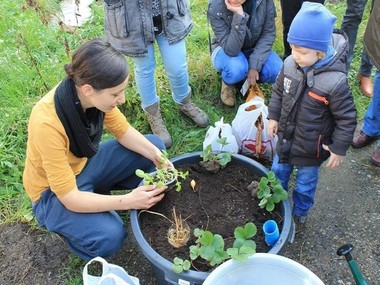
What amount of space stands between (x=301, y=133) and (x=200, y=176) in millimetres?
630

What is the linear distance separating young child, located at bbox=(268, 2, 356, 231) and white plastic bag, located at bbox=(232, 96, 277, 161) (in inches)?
14.0

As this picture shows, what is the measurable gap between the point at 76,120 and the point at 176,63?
102cm

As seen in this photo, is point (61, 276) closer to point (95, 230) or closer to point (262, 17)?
point (95, 230)

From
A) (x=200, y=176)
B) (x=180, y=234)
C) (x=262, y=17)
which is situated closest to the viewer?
(x=180, y=234)

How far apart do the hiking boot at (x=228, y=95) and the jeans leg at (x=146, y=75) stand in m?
0.58

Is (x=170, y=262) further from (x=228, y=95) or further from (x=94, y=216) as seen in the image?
(x=228, y=95)

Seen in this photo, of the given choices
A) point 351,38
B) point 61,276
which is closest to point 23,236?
point 61,276

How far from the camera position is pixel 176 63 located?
2.80 metres

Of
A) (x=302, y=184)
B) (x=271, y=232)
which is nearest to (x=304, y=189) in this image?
(x=302, y=184)

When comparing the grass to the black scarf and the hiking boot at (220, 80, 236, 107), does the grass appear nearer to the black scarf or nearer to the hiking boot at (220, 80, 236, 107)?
the hiking boot at (220, 80, 236, 107)

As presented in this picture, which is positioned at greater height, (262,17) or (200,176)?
(262,17)

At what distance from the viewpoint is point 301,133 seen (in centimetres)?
213

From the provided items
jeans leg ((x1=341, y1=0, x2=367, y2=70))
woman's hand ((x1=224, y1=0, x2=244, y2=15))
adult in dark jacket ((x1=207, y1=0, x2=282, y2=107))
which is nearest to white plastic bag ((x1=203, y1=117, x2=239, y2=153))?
adult in dark jacket ((x1=207, y1=0, x2=282, y2=107))

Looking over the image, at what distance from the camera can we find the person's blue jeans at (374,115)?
2768 mm
